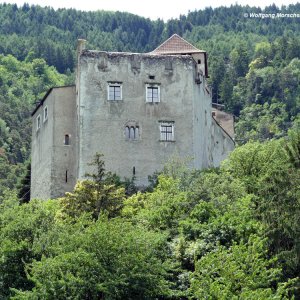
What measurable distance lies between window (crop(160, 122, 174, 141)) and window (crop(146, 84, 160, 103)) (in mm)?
1764

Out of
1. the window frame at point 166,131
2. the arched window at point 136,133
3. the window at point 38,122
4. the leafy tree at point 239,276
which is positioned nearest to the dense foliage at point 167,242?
the leafy tree at point 239,276

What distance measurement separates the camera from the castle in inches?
2790

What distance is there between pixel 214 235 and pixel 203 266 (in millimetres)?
5350

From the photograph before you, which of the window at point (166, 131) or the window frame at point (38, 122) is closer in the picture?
the window at point (166, 131)

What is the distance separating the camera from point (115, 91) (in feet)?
236

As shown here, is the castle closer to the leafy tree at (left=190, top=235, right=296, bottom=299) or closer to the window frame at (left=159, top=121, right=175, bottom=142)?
the window frame at (left=159, top=121, right=175, bottom=142)

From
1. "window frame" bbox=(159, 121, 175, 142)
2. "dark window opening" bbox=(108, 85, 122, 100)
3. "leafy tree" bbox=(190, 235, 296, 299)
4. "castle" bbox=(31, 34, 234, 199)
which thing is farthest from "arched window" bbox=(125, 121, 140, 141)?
"leafy tree" bbox=(190, 235, 296, 299)

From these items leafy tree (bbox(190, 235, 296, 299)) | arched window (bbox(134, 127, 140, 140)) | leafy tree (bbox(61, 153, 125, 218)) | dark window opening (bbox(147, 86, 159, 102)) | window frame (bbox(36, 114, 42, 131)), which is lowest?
leafy tree (bbox(190, 235, 296, 299))

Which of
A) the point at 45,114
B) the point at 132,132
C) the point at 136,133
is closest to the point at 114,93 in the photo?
the point at 132,132

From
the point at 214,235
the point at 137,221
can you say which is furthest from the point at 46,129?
the point at 214,235

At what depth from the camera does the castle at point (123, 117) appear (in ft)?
233

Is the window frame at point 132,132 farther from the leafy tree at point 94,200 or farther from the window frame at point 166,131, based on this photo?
the leafy tree at point 94,200

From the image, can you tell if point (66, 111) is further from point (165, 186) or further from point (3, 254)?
point (3, 254)

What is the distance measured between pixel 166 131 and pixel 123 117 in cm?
304
